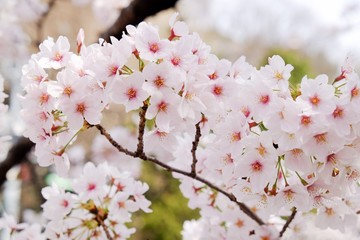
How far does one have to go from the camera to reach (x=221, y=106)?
95cm

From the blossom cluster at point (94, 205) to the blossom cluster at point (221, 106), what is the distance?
9.1 inches

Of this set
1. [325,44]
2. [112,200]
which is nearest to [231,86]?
[112,200]

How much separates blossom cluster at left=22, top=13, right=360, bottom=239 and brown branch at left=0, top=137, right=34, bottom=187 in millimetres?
Result: 1109

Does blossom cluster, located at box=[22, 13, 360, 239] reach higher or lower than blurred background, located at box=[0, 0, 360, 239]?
lower

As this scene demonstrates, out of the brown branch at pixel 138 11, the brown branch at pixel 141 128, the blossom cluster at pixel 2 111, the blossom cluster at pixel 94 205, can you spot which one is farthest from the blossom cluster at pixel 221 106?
the brown branch at pixel 138 11

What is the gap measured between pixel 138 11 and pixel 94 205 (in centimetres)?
65

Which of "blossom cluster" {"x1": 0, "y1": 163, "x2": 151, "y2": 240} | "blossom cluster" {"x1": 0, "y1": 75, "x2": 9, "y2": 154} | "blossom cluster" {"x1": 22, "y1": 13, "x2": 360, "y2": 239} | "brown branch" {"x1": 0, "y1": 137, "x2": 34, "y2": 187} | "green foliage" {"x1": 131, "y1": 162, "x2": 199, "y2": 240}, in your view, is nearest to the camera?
"blossom cluster" {"x1": 22, "y1": 13, "x2": 360, "y2": 239}

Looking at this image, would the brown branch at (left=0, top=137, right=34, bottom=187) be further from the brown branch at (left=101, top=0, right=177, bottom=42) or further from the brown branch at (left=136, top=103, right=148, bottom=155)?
the brown branch at (left=136, top=103, right=148, bottom=155)

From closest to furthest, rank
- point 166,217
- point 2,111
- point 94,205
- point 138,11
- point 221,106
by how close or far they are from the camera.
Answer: point 221,106 → point 2,111 → point 94,205 → point 138,11 → point 166,217

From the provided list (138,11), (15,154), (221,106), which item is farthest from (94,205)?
(15,154)

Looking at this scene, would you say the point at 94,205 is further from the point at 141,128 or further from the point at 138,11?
the point at 138,11

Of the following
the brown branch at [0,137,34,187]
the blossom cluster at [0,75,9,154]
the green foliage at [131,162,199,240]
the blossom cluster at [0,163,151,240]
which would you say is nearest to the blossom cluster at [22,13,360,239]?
the blossom cluster at [0,75,9,154]

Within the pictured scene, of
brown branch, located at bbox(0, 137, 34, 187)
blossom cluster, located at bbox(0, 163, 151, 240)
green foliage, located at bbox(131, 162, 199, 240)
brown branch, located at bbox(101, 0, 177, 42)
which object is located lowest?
blossom cluster, located at bbox(0, 163, 151, 240)

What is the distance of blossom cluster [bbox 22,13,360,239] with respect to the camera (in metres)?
0.86
